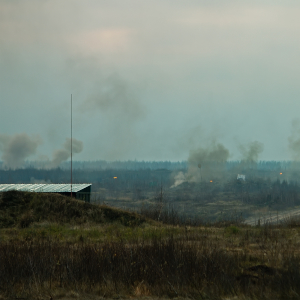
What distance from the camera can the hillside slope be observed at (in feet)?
74.3

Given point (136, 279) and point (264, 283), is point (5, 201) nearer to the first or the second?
point (136, 279)

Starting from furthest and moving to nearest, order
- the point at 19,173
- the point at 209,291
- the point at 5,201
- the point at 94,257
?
the point at 19,173 < the point at 5,201 < the point at 94,257 < the point at 209,291

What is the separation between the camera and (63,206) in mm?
24141

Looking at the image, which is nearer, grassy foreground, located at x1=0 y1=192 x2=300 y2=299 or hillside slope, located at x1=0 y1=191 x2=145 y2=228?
grassy foreground, located at x1=0 y1=192 x2=300 y2=299

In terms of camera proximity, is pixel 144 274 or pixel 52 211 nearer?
pixel 144 274

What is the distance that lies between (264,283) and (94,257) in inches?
161

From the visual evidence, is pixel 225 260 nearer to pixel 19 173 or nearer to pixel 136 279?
pixel 136 279

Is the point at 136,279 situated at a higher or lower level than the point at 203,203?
higher

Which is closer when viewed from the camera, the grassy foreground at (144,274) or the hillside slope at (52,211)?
the grassy foreground at (144,274)

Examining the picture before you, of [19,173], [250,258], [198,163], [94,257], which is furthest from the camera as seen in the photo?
[198,163]

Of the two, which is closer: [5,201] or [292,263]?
[292,263]

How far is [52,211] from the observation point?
23.6 metres

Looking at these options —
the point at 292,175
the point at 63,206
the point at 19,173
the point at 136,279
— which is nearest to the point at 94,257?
the point at 136,279

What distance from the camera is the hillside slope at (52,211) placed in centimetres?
2264
